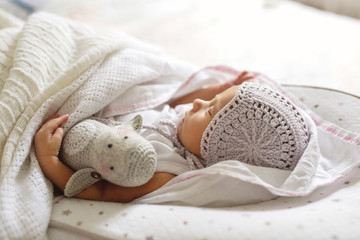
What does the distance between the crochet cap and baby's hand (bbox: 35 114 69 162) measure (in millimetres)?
369

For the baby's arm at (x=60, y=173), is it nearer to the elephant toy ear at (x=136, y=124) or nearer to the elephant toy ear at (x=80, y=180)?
the elephant toy ear at (x=80, y=180)

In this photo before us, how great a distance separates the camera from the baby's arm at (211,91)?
1.19 metres

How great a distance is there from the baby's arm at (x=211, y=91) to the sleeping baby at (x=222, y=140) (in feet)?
0.67

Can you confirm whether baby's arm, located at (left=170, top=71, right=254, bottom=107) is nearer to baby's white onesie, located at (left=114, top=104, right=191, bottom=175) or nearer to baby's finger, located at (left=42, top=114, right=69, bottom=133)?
baby's white onesie, located at (left=114, top=104, right=191, bottom=175)

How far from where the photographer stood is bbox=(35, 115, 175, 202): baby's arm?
2.83ft

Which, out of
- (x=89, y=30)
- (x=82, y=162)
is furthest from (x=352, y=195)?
(x=89, y=30)

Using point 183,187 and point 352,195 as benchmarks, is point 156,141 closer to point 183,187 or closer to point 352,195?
point 183,187

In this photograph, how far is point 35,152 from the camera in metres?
0.89

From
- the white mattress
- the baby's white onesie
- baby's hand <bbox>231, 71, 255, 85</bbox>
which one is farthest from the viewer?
baby's hand <bbox>231, 71, 255, 85</bbox>

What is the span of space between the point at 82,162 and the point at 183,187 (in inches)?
10.1

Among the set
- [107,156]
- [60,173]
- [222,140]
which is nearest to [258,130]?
[222,140]

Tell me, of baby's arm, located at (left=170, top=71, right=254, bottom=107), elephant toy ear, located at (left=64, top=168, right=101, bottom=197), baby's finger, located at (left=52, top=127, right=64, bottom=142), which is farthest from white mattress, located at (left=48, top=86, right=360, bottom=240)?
baby's arm, located at (left=170, top=71, right=254, bottom=107)

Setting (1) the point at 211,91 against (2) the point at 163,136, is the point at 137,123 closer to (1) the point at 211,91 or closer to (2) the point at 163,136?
(2) the point at 163,136

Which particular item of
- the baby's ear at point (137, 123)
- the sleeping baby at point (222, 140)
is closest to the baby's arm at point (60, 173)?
the sleeping baby at point (222, 140)
